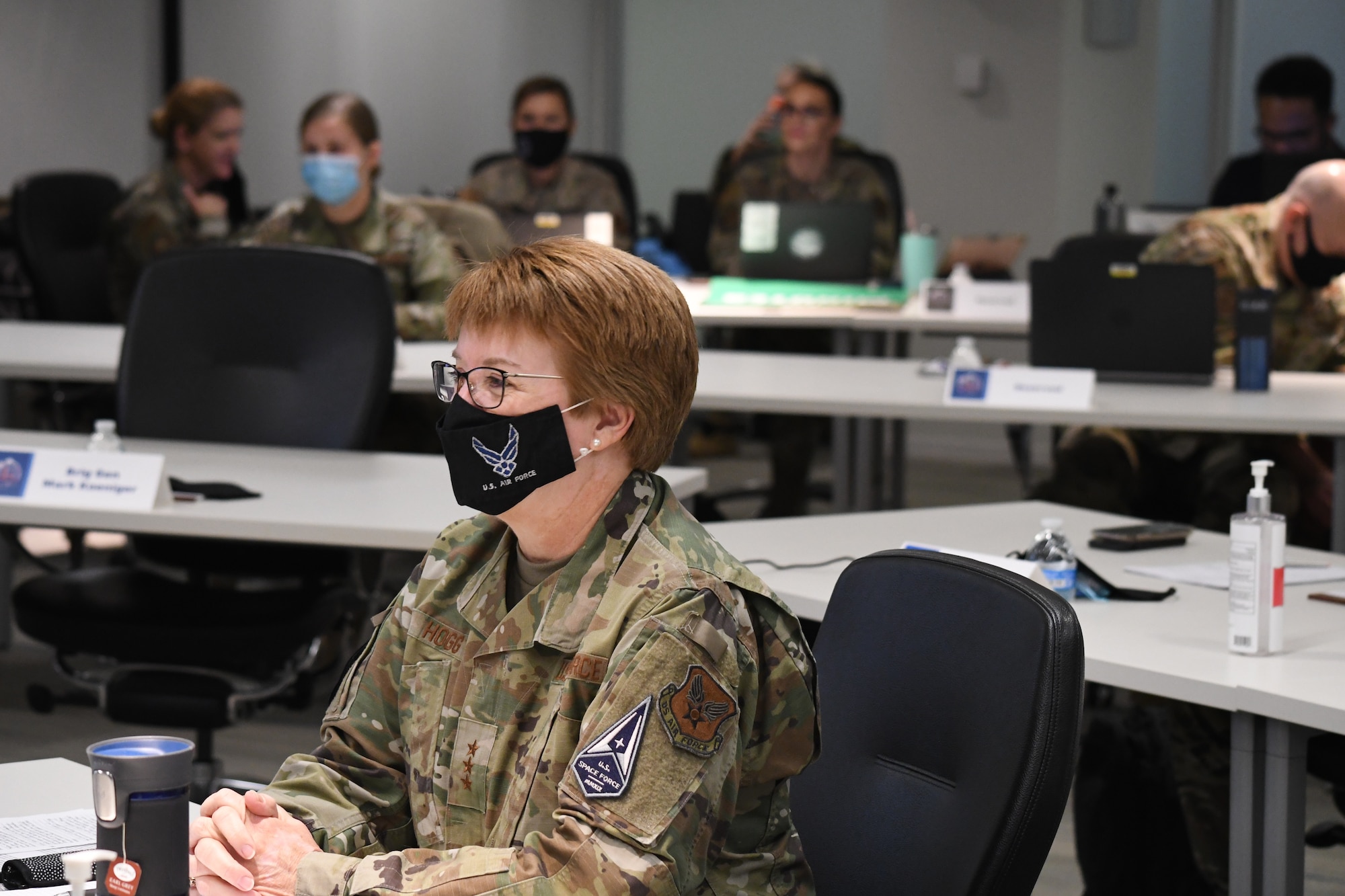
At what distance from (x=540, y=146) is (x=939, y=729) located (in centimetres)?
514

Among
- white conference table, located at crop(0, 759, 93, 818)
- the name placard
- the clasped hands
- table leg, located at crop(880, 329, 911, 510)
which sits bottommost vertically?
table leg, located at crop(880, 329, 911, 510)

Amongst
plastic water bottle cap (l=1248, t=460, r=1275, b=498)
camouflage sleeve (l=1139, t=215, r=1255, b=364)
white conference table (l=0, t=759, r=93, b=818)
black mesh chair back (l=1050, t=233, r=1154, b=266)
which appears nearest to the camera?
white conference table (l=0, t=759, r=93, b=818)

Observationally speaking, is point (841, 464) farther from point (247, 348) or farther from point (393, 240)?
point (247, 348)

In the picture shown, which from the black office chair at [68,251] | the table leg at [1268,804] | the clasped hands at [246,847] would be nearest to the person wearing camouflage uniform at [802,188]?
the black office chair at [68,251]

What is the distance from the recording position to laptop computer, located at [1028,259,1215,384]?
12.0 feet

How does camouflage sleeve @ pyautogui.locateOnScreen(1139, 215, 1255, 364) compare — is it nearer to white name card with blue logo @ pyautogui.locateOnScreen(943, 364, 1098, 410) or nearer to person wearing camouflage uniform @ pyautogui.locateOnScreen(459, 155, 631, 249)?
white name card with blue logo @ pyautogui.locateOnScreen(943, 364, 1098, 410)

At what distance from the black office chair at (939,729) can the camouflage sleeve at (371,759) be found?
Result: 0.38 meters

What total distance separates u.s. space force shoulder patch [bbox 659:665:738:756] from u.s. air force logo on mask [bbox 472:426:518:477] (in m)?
0.24

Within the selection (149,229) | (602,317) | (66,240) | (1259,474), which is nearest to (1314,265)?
(1259,474)

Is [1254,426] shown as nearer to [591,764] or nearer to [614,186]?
[591,764]

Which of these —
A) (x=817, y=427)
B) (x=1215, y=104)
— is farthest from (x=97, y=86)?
(x=1215, y=104)

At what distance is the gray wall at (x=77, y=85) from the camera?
7.18 m

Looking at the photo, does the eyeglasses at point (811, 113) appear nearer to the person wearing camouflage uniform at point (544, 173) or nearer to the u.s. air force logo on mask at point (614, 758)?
the person wearing camouflage uniform at point (544, 173)

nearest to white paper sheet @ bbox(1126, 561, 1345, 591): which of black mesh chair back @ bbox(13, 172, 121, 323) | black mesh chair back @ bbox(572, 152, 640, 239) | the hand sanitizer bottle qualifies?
the hand sanitizer bottle
